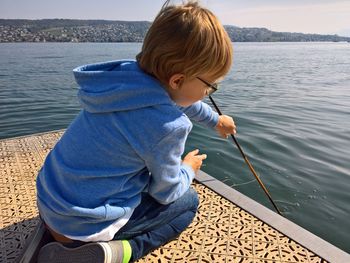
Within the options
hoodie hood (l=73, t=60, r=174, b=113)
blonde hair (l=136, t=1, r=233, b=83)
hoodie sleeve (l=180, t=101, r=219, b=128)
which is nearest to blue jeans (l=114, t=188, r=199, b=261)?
hoodie sleeve (l=180, t=101, r=219, b=128)

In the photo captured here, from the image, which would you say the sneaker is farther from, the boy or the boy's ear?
the boy's ear

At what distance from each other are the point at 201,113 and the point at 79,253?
1250mm

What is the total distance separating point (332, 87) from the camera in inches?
477

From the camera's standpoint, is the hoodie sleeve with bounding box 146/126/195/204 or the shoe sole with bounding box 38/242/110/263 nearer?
the hoodie sleeve with bounding box 146/126/195/204

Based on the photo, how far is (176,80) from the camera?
1640mm

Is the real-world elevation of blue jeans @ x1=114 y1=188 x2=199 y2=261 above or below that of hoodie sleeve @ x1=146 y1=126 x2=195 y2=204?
below

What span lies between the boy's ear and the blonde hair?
2cm

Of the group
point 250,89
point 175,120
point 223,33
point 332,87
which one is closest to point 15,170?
point 175,120

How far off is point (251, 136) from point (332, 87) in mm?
7638

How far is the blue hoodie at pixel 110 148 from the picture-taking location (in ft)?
5.08

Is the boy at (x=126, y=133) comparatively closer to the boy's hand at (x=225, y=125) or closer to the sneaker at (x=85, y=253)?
the sneaker at (x=85, y=253)

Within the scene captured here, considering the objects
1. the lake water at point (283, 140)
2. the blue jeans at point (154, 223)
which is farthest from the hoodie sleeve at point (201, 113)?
the lake water at point (283, 140)

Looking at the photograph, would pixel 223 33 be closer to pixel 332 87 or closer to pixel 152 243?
pixel 152 243

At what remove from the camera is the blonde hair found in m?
1.50
